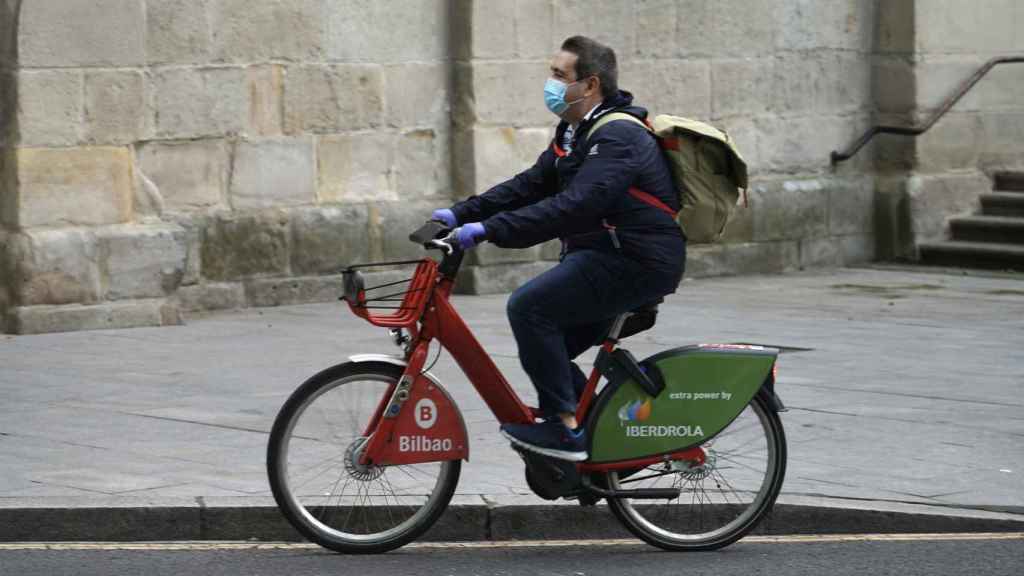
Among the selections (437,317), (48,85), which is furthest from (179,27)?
(437,317)

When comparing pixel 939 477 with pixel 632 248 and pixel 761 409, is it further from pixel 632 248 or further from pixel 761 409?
pixel 632 248

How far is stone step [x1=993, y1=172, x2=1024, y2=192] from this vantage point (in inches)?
633

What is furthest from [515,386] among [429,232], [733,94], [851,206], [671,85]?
[851,206]

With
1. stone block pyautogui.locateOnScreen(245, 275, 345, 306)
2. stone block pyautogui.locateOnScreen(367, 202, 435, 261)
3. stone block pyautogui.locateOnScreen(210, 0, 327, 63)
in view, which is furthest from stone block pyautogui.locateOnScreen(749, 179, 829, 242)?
stone block pyautogui.locateOnScreen(210, 0, 327, 63)

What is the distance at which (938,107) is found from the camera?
15844 millimetres

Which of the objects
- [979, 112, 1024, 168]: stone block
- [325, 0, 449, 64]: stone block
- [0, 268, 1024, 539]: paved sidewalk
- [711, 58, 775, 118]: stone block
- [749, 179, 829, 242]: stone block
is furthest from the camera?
[979, 112, 1024, 168]: stone block

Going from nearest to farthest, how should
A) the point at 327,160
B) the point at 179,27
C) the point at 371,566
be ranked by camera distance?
the point at 371,566
the point at 179,27
the point at 327,160

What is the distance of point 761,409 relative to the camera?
6195 millimetres

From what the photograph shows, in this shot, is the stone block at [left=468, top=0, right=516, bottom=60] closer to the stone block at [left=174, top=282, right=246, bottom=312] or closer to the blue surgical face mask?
the stone block at [left=174, top=282, right=246, bottom=312]

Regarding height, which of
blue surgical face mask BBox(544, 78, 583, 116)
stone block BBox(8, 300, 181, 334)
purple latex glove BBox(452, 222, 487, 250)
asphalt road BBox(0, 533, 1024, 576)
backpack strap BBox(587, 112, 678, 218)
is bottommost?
stone block BBox(8, 300, 181, 334)

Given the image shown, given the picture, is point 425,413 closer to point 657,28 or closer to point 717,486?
point 717,486

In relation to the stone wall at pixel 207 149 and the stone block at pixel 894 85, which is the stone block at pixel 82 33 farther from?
the stone block at pixel 894 85

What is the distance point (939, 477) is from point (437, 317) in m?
2.18

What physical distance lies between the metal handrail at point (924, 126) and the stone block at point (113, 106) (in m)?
6.50
